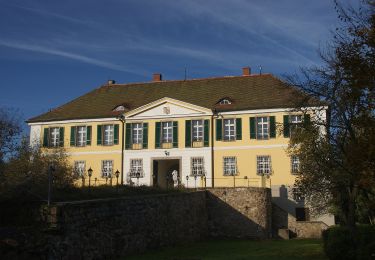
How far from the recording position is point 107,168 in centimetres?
3631

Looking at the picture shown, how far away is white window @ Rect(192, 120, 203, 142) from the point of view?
114ft

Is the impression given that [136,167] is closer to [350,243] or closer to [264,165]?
[264,165]

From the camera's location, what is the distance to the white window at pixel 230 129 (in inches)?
1342

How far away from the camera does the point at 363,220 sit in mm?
29734

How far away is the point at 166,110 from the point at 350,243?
803 inches

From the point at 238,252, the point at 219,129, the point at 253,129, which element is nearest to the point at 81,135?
the point at 219,129

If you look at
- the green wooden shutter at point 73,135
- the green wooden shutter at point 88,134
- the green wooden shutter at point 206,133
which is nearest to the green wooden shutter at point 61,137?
the green wooden shutter at point 73,135

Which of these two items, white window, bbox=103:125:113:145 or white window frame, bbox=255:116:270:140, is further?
white window, bbox=103:125:113:145

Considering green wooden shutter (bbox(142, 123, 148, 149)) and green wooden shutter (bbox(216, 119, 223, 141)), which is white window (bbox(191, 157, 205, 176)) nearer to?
green wooden shutter (bbox(216, 119, 223, 141))

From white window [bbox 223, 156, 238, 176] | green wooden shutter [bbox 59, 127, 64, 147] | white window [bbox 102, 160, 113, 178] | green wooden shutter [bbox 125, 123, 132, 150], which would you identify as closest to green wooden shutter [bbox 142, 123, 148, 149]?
green wooden shutter [bbox 125, 123, 132, 150]

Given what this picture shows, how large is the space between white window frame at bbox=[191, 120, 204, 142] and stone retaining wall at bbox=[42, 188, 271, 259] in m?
5.54


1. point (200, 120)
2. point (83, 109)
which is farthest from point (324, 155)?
point (83, 109)

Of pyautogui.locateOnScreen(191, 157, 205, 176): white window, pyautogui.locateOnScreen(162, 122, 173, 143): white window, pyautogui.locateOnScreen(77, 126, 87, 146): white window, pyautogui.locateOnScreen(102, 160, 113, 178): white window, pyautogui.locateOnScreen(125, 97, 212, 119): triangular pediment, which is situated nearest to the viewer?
pyautogui.locateOnScreen(191, 157, 205, 176): white window

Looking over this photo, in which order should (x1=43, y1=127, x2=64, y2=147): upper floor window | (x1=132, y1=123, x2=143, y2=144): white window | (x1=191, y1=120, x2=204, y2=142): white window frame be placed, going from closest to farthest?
(x1=191, y1=120, x2=204, y2=142): white window frame < (x1=132, y1=123, x2=143, y2=144): white window < (x1=43, y1=127, x2=64, y2=147): upper floor window
